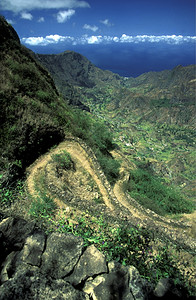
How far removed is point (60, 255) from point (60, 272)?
16.8 inches

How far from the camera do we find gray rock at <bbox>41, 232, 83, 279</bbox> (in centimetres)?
475

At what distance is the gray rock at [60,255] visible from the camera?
187 inches

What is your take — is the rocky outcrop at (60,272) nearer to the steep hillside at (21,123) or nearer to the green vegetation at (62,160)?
the steep hillside at (21,123)

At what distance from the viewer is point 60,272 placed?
15.6ft

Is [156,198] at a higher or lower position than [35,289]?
lower

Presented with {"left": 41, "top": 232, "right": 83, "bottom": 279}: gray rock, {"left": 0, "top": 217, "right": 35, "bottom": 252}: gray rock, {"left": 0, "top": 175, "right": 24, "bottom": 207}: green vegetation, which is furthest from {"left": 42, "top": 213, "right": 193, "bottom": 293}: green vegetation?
{"left": 0, "top": 175, "right": 24, "bottom": 207}: green vegetation

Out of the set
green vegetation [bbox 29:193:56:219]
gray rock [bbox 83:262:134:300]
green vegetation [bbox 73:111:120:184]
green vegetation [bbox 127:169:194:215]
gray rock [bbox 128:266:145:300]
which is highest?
gray rock [bbox 83:262:134:300]

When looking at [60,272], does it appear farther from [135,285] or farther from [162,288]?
[162,288]

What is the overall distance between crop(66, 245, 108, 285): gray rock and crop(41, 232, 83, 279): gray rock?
0.17 m

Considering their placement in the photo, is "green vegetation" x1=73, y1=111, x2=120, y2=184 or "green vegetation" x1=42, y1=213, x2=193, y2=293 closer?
"green vegetation" x1=42, y1=213, x2=193, y2=293

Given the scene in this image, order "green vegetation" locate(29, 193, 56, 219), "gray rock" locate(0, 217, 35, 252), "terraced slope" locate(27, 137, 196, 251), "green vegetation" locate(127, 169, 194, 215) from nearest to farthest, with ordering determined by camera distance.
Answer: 1. "gray rock" locate(0, 217, 35, 252)
2. "green vegetation" locate(29, 193, 56, 219)
3. "terraced slope" locate(27, 137, 196, 251)
4. "green vegetation" locate(127, 169, 194, 215)

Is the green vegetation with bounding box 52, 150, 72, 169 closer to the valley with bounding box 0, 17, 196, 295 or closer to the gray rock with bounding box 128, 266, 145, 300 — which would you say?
the valley with bounding box 0, 17, 196, 295

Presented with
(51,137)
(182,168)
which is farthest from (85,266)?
(182,168)

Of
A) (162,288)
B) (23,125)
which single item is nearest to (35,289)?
(162,288)
